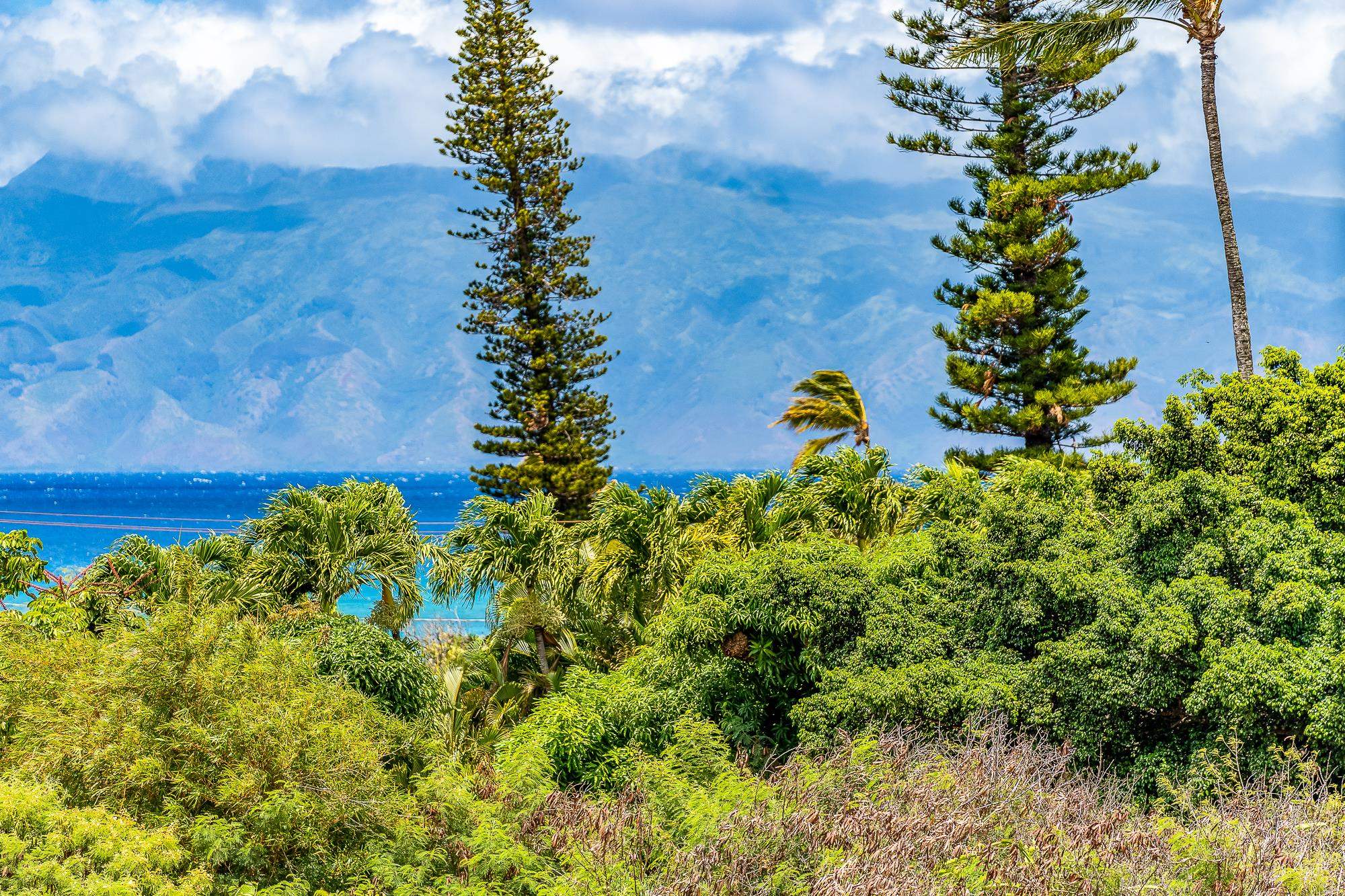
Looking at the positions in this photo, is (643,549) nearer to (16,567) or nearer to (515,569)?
(515,569)

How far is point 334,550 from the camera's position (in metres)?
16.9

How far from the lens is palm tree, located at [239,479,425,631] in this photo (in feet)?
54.4

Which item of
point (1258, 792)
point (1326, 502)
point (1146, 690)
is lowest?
point (1258, 792)

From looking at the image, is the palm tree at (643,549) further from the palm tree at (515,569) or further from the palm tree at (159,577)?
the palm tree at (159,577)

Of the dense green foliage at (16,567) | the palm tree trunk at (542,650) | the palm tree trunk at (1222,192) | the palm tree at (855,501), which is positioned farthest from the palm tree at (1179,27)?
the dense green foliage at (16,567)

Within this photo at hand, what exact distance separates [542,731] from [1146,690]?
20.1ft

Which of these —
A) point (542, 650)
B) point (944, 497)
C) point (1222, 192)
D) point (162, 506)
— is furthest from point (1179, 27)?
point (162, 506)

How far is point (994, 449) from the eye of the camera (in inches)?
938

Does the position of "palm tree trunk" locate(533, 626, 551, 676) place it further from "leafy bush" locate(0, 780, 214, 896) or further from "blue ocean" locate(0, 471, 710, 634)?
"leafy bush" locate(0, 780, 214, 896)

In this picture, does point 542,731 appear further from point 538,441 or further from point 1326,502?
point 538,441

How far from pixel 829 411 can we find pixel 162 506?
307 feet

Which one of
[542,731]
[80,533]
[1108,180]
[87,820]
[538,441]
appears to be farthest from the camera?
[80,533]

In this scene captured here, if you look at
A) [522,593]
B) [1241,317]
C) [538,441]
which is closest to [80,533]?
[538,441]

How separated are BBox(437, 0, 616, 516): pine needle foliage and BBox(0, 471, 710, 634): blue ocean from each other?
2.32 m
